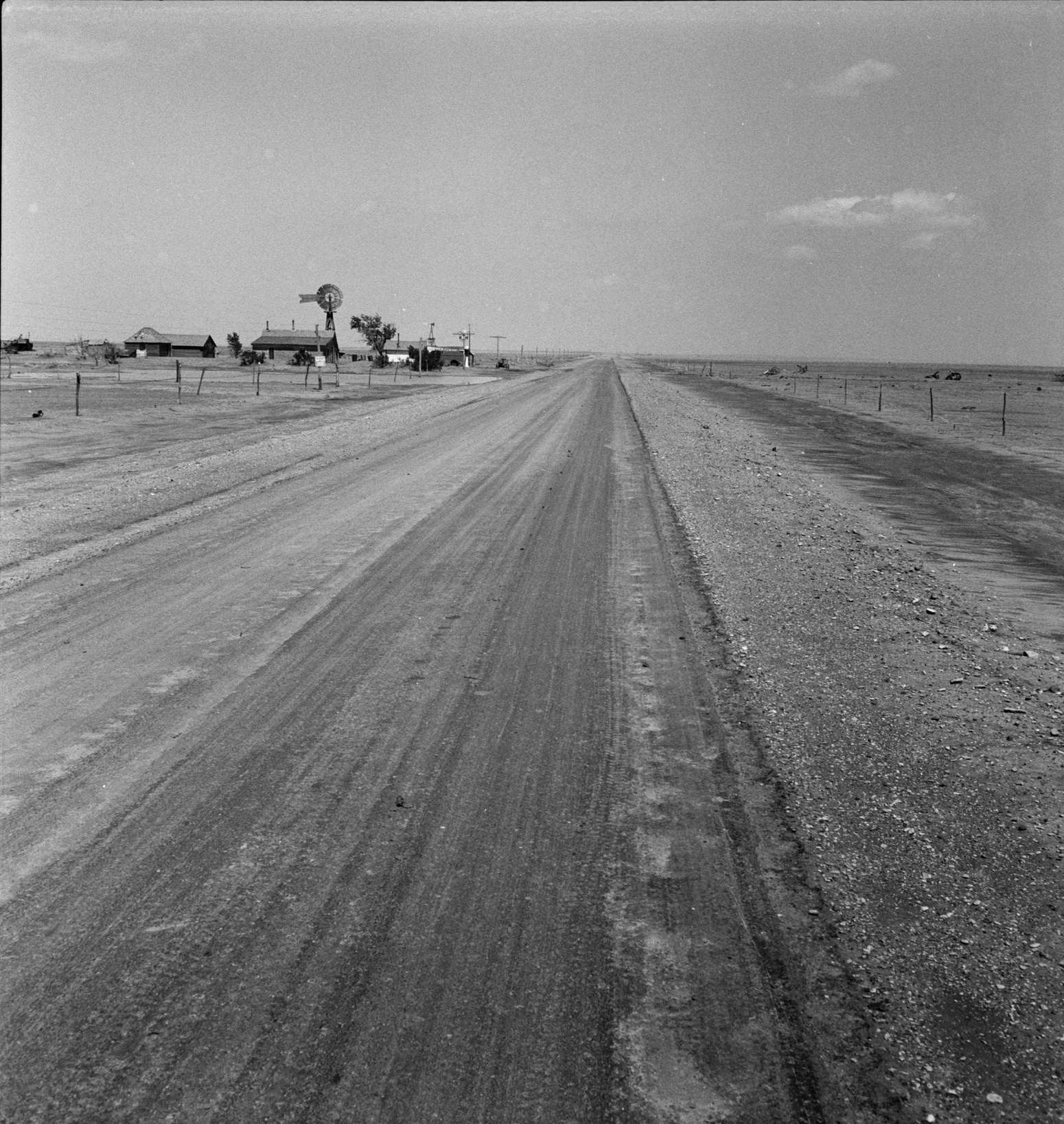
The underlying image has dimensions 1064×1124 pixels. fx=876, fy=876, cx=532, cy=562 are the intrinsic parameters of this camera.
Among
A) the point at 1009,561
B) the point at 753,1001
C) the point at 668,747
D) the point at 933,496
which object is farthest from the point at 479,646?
the point at 933,496

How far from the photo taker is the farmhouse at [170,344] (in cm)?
9956

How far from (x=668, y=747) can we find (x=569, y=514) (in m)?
7.38

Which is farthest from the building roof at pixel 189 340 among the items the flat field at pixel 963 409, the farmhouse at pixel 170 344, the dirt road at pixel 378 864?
the dirt road at pixel 378 864

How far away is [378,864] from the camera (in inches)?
164

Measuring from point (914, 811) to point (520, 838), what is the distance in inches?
88.2

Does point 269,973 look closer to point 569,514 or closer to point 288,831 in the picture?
point 288,831

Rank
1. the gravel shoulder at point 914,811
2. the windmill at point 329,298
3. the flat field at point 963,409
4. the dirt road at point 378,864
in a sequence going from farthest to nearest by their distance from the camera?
the windmill at point 329,298 → the flat field at point 963,409 → the gravel shoulder at point 914,811 → the dirt road at point 378,864

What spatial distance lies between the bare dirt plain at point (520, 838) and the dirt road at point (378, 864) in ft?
0.06

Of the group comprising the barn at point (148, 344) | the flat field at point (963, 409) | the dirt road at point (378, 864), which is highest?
the barn at point (148, 344)

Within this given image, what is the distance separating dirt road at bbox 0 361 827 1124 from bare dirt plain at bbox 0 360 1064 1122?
2 centimetres

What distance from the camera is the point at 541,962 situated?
351 centimetres

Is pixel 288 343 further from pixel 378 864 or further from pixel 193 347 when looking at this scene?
pixel 378 864

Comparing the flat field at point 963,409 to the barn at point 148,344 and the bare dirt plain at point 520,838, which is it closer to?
the bare dirt plain at point 520,838

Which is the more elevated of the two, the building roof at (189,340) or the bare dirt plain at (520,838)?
the building roof at (189,340)
